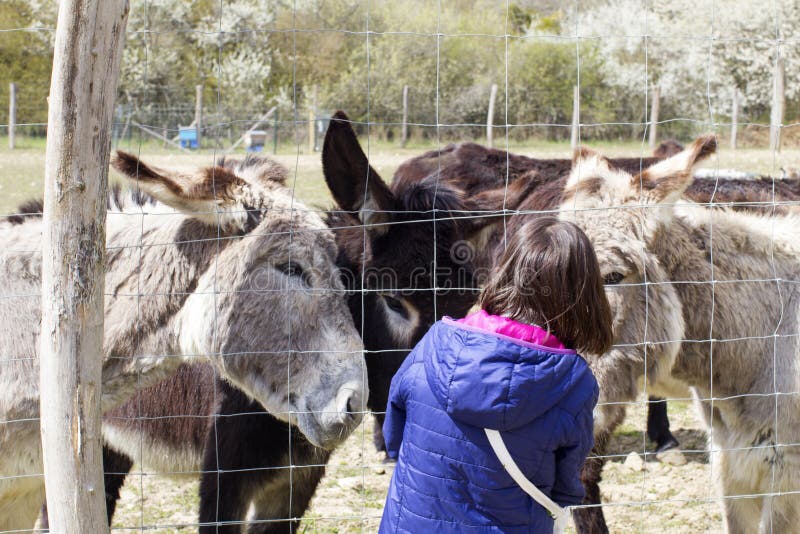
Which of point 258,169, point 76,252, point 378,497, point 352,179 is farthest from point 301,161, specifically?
point 76,252

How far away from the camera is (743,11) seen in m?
27.6

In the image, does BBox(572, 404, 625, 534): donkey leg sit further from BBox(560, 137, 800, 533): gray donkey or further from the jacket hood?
the jacket hood

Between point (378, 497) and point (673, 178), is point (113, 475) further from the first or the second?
point (673, 178)

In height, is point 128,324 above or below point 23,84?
below

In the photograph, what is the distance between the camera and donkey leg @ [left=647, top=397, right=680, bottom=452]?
5.39 m

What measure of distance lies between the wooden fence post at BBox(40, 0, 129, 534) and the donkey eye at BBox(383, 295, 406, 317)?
139 cm

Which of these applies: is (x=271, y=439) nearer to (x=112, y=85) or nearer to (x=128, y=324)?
(x=128, y=324)

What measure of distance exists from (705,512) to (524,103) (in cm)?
2625

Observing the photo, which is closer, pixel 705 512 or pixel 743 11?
pixel 705 512

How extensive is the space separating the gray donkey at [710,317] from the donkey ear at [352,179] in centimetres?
79

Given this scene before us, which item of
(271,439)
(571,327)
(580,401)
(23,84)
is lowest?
(271,439)

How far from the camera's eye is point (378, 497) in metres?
4.44

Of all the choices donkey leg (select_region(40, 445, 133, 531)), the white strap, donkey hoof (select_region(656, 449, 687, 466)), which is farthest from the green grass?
the white strap

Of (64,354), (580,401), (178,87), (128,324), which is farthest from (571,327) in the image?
Answer: (178,87)
